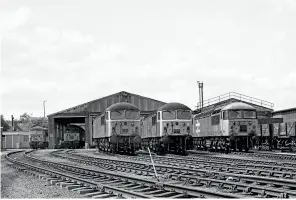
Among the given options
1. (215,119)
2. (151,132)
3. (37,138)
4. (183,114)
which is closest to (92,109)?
(37,138)

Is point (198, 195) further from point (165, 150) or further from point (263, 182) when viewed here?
point (165, 150)

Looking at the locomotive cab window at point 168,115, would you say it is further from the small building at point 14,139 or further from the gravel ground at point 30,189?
the small building at point 14,139

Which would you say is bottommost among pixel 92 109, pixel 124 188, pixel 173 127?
pixel 124 188

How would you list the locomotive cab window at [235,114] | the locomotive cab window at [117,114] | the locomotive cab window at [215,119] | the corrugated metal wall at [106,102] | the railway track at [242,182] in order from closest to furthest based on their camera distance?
the railway track at [242,182] → the locomotive cab window at [117,114] → the locomotive cab window at [235,114] → the locomotive cab window at [215,119] → the corrugated metal wall at [106,102]

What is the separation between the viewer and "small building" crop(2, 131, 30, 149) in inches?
2569

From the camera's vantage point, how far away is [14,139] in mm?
66312

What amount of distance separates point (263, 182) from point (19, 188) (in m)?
7.07

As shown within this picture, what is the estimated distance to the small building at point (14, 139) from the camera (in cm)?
6525

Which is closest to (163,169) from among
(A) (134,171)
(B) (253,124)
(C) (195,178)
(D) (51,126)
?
(A) (134,171)

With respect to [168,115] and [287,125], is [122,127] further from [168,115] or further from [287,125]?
[287,125]

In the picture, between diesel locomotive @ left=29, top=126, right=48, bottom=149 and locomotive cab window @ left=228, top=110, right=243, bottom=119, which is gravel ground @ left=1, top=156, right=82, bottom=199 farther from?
diesel locomotive @ left=29, top=126, right=48, bottom=149

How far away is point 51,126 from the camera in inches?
2064

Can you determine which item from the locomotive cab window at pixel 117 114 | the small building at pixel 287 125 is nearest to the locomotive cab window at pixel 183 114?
the locomotive cab window at pixel 117 114

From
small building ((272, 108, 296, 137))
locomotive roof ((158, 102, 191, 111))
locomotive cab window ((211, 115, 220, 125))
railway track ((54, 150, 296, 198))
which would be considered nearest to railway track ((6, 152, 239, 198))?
railway track ((54, 150, 296, 198))
